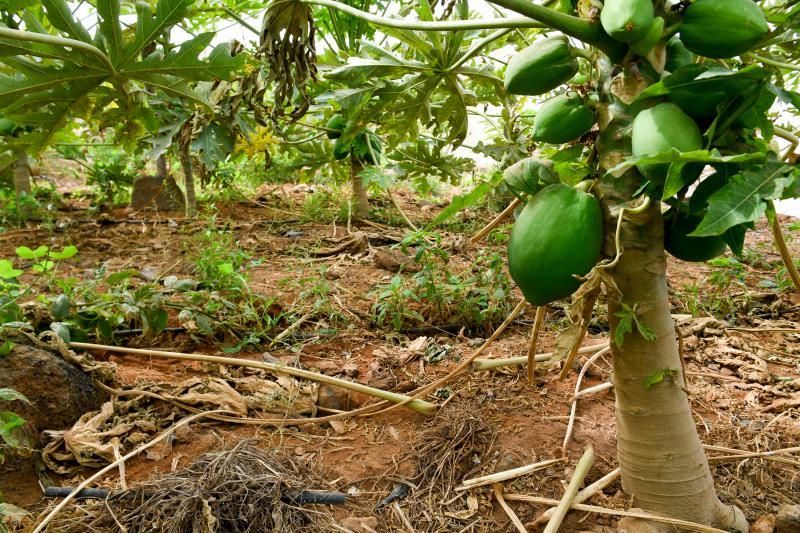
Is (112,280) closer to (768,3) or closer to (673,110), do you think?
(673,110)

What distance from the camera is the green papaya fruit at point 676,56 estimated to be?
1021 mm

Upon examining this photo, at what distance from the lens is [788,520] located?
1.07 metres

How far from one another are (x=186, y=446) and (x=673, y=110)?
1349 millimetres

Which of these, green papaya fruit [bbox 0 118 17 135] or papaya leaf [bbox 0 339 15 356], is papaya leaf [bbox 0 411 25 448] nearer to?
papaya leaf [bbox 0 339 15 356]

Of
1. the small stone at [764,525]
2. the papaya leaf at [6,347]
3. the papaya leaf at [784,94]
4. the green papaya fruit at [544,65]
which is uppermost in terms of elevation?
the green papaya fruit at [544,65]

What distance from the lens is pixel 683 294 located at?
8.22ft

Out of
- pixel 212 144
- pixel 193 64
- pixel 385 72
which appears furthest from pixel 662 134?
pixel 212 144

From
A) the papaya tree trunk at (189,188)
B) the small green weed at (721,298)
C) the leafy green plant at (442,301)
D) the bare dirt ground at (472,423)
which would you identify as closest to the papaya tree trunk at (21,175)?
the papaya tree trunk at (189,188)

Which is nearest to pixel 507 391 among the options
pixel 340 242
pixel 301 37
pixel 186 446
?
pixel 186 446

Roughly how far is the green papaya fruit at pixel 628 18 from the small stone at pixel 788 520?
922 mm

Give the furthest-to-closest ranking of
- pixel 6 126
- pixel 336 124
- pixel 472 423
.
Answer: pixel 336 124 → pixel 6 126 → pixel 472 423

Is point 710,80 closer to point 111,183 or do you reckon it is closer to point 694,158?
point 694,158

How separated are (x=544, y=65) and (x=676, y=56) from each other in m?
0.24

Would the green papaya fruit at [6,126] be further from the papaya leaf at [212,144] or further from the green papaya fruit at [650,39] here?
the green papaya fruit at [650,39]
